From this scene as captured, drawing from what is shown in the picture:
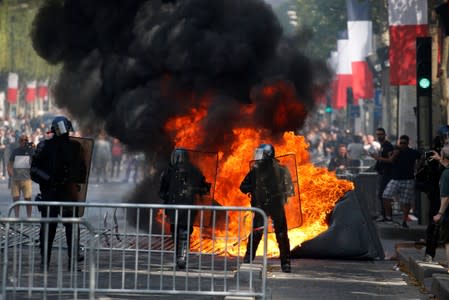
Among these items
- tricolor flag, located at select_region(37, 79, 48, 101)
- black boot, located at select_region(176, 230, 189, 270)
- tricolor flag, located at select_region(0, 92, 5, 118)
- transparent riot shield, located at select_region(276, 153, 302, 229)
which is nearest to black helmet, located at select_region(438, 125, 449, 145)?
transparent riot shield, located at select_region(276, 153, 302, 229)

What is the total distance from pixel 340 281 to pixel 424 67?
6.56 meters

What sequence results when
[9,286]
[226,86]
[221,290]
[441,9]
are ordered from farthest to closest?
[441,9] → [226,86] → [221,290] → [9,286]

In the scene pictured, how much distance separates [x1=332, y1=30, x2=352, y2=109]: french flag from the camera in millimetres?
45688

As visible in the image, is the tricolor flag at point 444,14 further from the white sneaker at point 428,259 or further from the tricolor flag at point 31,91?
the tricolor flag at point 31,91

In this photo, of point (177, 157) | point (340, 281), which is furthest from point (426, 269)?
point (177, 157)

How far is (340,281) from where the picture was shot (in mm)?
13188

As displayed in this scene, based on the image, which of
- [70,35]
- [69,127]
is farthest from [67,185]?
[70,35]

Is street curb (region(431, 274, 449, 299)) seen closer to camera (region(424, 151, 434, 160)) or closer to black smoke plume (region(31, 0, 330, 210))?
camera (region(424, 151, 434, 160))

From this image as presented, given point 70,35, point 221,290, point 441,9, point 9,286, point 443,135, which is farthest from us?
point 441,9

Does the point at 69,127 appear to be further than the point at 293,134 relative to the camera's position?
No

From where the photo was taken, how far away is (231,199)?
16250 mm

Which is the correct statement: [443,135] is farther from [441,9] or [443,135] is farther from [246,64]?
[441,9]

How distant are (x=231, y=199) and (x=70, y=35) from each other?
3945 millimetres

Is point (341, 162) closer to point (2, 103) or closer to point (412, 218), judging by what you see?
point (412, 218)
